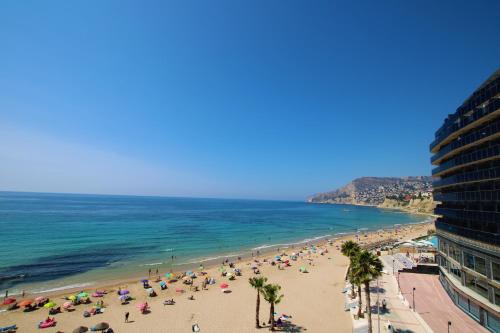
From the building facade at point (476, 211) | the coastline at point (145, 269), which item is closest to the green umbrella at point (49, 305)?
the coastline at point (145, 269)

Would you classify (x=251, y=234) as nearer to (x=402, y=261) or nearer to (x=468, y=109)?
(x=402, y=261)

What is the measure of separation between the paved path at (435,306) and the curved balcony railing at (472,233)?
639 cm

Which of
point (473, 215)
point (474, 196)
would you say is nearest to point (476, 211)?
point (473, 215)

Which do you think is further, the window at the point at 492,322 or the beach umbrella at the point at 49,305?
the beach umbrella at the point at 49,305

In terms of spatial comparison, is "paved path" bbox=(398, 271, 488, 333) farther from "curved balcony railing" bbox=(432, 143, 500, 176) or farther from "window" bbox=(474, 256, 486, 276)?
"curved balcony railing" bbox=(432, 143, 500, 176)

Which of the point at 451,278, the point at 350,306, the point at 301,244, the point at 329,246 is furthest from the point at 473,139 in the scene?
the point at 301,244

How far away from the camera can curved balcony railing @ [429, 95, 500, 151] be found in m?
18.0

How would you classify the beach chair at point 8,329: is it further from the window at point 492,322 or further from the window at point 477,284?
the window at point 477,284

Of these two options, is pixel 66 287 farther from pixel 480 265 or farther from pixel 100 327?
pixel 480 265

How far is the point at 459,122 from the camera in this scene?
22.9 metres

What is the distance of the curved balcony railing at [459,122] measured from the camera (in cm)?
1800

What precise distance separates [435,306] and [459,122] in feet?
53.5

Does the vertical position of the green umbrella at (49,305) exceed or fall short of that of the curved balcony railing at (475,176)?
it falls short

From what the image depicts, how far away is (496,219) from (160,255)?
48.9m
